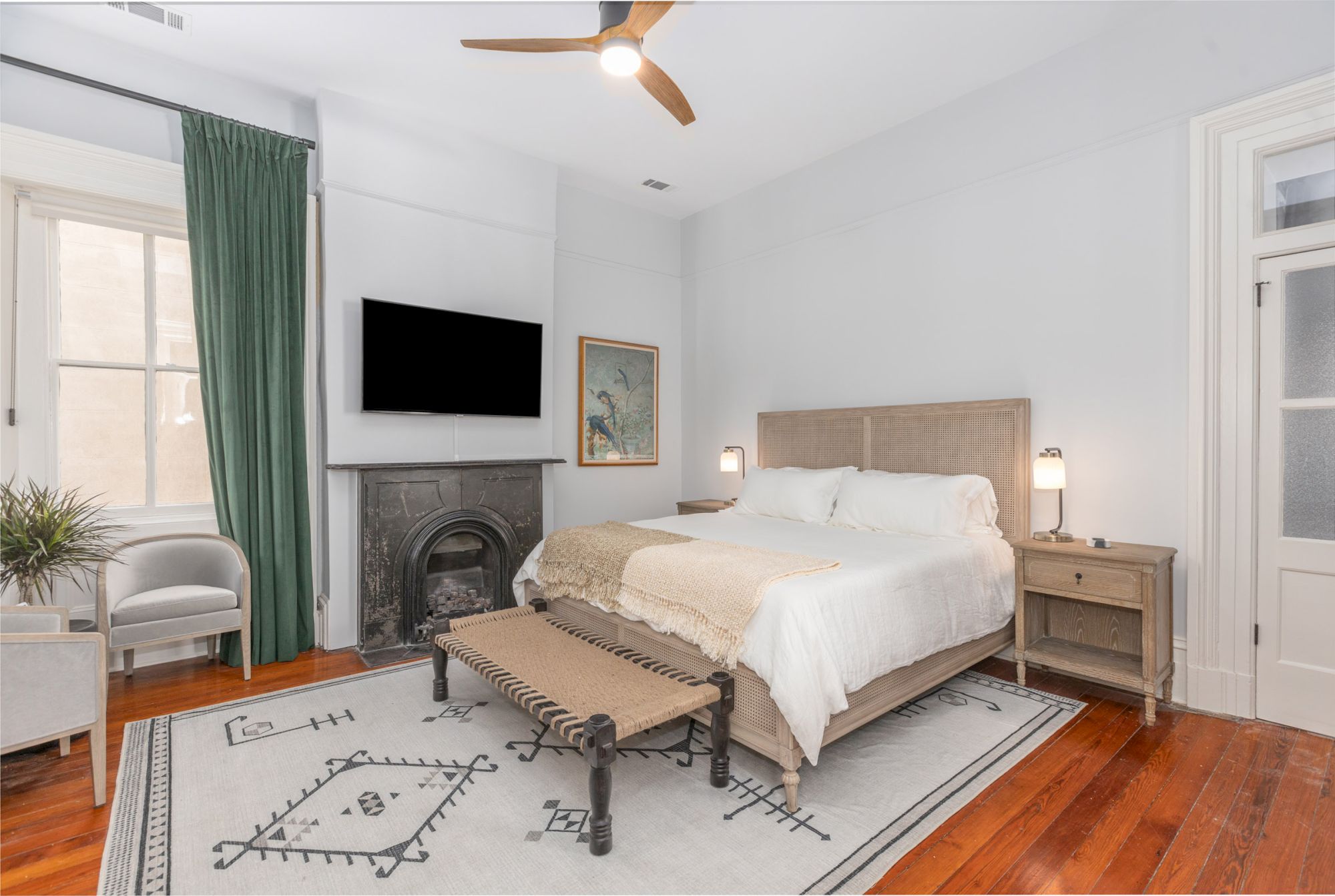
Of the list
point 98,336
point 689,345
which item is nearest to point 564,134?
point 689,345


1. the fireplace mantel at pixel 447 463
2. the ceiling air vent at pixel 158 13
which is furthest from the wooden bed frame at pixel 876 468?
the ceiling air vent at pixel 158 13

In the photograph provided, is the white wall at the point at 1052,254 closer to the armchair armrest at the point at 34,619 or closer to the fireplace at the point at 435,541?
the fireplace at the point at 435,541

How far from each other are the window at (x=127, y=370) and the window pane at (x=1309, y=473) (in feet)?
18.1

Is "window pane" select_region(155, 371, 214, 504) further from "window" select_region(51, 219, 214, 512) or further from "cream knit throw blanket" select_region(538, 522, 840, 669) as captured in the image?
"cream knit throw blanket" select_region(538, 522, 840, 669)

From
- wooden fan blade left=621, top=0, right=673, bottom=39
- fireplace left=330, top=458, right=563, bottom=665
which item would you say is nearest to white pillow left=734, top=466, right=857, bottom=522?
fireplace left=330, top=458, right=563, bottom=665

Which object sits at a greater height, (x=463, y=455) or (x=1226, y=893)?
(x=463, y=455)

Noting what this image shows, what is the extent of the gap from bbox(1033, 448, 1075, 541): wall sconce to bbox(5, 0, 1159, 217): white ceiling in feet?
7.17

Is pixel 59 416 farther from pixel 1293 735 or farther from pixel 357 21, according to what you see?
pixel 1293 735

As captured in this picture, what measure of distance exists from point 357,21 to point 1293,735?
5.31 meters

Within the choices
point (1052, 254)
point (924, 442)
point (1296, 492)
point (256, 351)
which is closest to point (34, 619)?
point (256, 351)

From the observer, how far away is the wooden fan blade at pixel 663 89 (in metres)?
2.80

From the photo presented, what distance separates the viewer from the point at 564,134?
424cm

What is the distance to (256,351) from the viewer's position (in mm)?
3545

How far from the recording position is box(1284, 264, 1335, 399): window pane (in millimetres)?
2604
